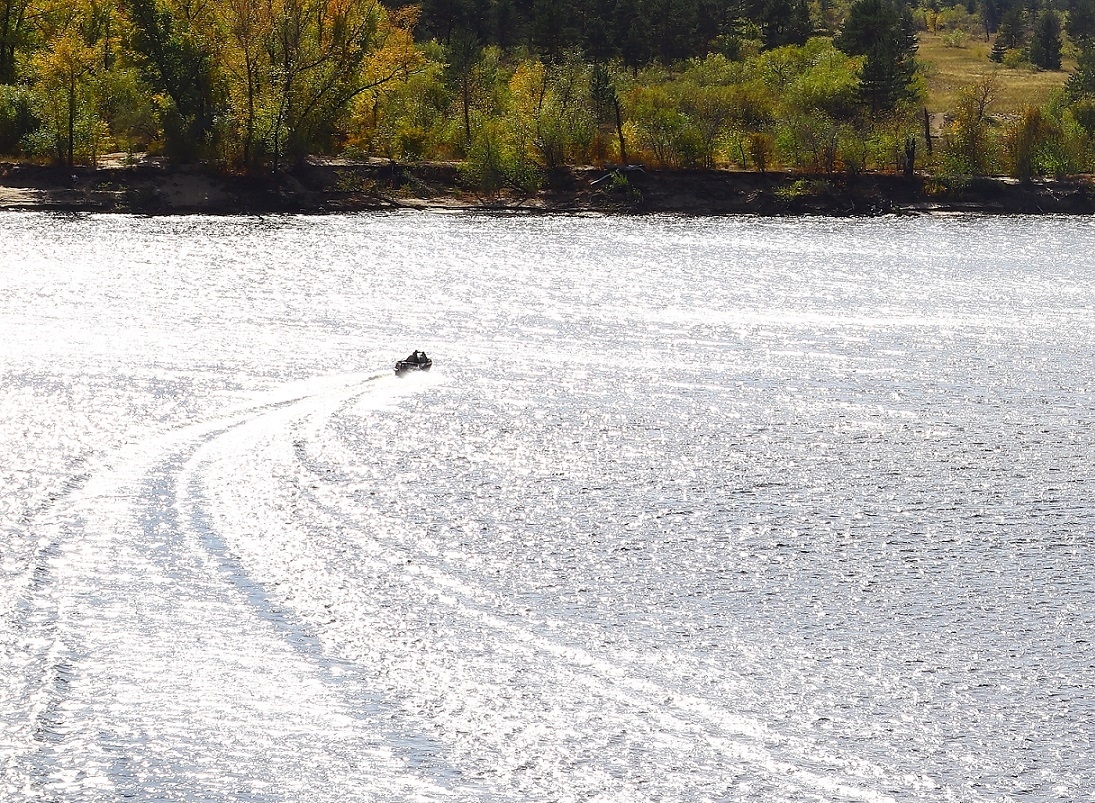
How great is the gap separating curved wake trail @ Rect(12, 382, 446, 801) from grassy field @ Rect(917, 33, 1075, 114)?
84671mm

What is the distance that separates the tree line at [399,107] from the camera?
7544 cm

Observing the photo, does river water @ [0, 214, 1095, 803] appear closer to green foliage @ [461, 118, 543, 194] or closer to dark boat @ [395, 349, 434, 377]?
dark boat @ [395, 349, 434, 377]

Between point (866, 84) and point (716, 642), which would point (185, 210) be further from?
point (716, 642)

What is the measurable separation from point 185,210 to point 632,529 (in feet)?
165

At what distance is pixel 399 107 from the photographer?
83375mm

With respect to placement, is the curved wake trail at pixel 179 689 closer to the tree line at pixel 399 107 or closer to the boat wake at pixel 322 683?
the boat wake at pixel 322 683

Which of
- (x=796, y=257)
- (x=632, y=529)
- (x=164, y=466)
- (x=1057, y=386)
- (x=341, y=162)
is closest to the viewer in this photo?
(x=632, y=529)

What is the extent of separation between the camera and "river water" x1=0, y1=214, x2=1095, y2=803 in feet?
55.5

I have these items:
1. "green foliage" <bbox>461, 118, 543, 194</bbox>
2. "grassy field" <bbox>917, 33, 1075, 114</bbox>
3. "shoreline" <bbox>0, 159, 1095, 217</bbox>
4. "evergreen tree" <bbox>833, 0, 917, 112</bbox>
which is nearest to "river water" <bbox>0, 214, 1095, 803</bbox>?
"shoreline" <bbox>0, 159, 1095, 217</bbox>

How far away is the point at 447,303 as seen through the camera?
45.3m

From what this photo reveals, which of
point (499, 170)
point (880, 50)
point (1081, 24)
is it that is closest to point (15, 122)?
point (499, 170)

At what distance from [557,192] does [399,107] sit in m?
13.5

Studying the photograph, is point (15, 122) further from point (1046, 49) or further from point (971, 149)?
point (1046, 49)

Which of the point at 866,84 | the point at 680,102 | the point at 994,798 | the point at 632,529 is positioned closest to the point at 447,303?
the point at 632,529
